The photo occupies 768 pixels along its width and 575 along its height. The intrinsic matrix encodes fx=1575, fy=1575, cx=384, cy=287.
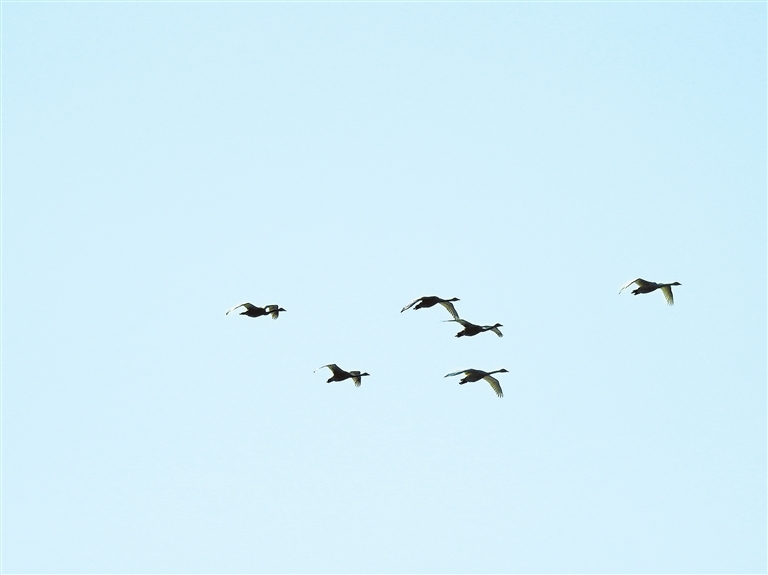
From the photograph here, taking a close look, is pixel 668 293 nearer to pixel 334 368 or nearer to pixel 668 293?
pixel 668 293

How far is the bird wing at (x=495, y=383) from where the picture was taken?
72.0 metres

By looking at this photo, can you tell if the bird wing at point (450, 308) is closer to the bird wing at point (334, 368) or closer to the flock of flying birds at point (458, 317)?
the flock of flying birds at point (458, 317)

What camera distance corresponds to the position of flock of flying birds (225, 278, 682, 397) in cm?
6769

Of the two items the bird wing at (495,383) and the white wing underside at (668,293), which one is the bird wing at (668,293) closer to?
the white wing underside at (668,293)

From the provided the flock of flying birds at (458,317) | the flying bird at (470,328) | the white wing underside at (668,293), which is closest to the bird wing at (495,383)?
the flock of flying birds at (458,317)

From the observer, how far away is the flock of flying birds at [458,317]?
6769 centimetres

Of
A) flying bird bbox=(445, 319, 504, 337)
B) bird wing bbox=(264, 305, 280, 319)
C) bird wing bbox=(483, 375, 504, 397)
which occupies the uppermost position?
bird wing bbox=(264, 305, 280, 319)

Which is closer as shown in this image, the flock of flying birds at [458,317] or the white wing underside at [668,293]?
the flock of flying birds at [458,317]

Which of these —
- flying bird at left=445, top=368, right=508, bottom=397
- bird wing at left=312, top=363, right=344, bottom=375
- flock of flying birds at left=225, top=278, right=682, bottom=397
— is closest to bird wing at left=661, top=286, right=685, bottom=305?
flock of flying birds at left=225, top=278, right=682, bottom=397

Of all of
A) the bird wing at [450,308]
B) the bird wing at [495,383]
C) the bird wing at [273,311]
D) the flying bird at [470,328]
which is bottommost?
the bird wing at [495,383]

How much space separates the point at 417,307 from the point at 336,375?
229 inches

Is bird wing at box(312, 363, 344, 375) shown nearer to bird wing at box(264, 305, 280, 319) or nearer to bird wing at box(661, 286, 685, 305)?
bird wing at box(264, 305, 280, 319)

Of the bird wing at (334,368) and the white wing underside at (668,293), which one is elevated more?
the white wing underside at (668,293)

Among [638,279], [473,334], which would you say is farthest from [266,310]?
[638,279]
